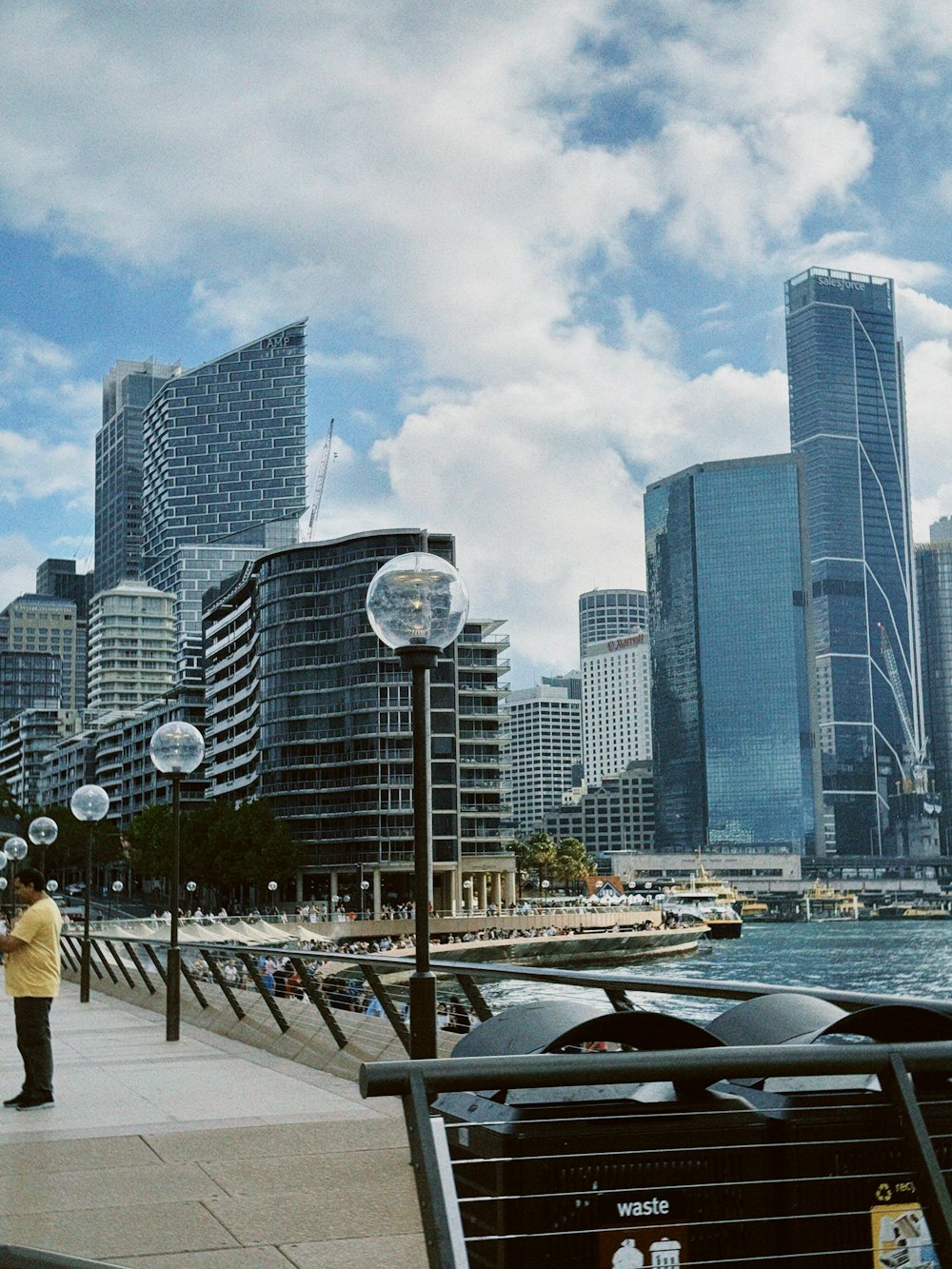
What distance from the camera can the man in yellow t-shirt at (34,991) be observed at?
11.0 meters

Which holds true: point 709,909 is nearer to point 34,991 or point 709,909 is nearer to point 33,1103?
point 33,1103

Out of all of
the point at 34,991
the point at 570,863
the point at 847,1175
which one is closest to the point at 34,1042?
the point at 34,991

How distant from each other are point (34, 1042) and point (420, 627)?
196 inches

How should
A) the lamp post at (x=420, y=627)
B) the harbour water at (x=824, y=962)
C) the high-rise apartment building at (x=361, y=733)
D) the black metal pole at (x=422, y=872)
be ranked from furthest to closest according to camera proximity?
the high-rise apartment building at (x=361, y=733) < the harbour water at (x=824, y=962) < the lamp post at (x=420, y=627) < the black metal pole at (x=422, y=872)

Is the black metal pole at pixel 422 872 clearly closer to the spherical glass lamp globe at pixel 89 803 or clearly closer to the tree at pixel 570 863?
the spherical glass lamp globe at pixel 89 803

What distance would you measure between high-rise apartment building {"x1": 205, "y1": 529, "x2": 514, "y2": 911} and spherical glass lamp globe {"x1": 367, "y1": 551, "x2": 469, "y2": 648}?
3977 inches

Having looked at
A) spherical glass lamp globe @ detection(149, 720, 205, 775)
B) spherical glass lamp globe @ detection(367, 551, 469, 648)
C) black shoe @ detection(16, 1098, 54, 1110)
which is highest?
spherical glass lamp globe @ detection(367, 551, 469, 648)

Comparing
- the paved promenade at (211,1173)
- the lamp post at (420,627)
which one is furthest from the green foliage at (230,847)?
the lamp post at (420,627)

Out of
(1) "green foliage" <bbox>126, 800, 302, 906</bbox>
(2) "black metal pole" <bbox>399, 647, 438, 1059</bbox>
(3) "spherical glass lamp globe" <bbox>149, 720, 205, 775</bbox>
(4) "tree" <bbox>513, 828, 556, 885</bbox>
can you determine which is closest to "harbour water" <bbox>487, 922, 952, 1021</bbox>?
(4) "tree" <bbox>513, 828, 556, 885</bbox>

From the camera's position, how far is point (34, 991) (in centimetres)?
1104

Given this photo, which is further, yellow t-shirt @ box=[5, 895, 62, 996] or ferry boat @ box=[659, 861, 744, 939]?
ferry boat @ box=[659, 861, 744, 939]

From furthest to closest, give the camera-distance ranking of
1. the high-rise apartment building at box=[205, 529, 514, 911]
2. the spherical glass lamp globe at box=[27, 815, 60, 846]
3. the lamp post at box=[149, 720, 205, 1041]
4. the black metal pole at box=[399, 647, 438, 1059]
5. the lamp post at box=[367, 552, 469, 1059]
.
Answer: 1. the high-rise apartment building at box=[205, 529, 514, 911]
2. the spherical glass lamp globe at box=[27, 815, 60, 846]
3. the lamp post at box=[149, 720, 205, 1041]
4. the lamp post at box=[367, 552, 469, 1059]
5. the black metal pole at box=[399, 647, 438, 1059]

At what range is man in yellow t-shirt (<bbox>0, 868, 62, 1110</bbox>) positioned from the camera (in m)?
11.0

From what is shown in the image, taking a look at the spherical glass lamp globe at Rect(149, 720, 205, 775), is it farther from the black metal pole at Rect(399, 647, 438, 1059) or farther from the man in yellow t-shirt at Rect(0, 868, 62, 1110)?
the black metal pole at Rect(399, 647, 438, 1059)
